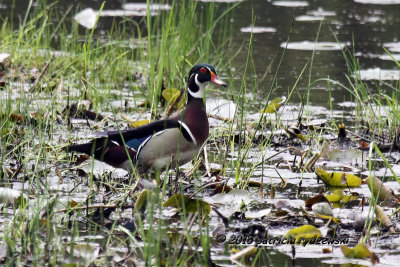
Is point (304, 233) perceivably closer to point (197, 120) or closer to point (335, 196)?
point (335, 196)

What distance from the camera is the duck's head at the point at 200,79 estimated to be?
528 centimetres

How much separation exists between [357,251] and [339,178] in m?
1.28

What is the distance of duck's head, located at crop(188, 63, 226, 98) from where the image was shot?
528 centimetres

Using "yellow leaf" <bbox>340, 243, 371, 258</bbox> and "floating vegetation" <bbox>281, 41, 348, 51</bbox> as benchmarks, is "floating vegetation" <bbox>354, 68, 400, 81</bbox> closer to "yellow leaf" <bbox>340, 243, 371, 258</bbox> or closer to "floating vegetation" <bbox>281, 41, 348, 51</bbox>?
"floating vegetation" <bbox>281, 41, 348, 51</bbox>

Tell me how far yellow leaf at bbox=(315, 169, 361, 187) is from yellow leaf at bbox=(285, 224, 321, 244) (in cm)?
97

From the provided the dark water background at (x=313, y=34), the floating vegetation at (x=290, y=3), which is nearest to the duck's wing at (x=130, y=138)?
the dark water background at (x=313, y=34)

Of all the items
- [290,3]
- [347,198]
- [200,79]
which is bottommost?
[347,198]

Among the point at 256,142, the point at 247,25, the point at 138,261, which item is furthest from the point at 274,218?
the point at 247,25

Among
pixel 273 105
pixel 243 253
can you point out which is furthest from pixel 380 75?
pixel 243 253

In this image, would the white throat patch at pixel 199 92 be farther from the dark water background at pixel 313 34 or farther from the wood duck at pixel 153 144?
the dark water background at pixel 313 34

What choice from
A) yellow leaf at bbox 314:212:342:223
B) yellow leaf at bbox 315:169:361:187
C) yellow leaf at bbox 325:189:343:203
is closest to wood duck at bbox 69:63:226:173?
yellow leaf at bbox 315:169:361:187

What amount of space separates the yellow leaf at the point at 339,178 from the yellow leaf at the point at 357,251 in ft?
Result: 3.98

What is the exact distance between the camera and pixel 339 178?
4.65 m

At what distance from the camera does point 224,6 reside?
1100 centimetres
